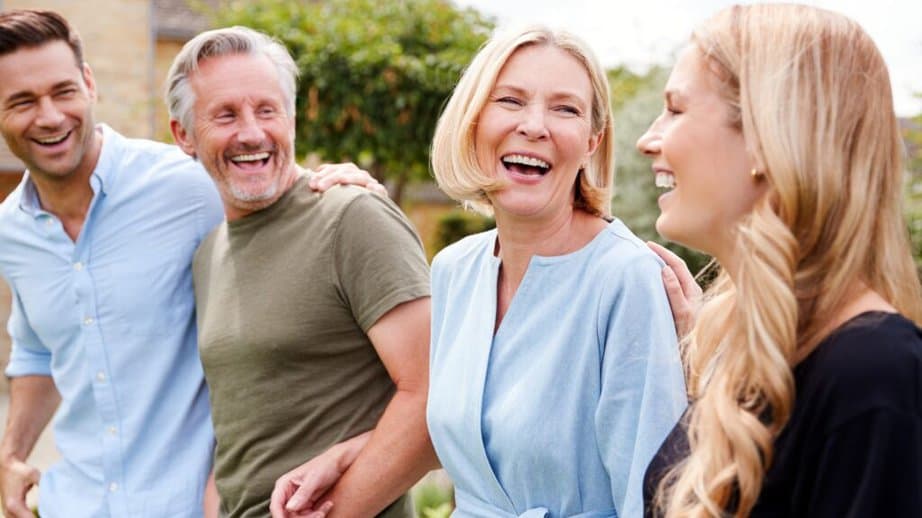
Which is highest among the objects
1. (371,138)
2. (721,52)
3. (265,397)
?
(721,52)

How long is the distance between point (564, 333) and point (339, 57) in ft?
29.2

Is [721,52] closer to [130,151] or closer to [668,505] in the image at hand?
[668,505]

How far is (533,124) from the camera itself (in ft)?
7.86

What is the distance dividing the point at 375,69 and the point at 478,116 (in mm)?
8584

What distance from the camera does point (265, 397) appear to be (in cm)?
287

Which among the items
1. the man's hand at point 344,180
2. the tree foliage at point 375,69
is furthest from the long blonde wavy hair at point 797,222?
the tree foliage at point 375,69

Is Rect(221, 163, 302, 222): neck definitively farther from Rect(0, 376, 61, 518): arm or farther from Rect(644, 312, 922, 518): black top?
Rect(644, 312, 922, 518): black top

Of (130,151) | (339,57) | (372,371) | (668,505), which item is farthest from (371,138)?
(668,505)

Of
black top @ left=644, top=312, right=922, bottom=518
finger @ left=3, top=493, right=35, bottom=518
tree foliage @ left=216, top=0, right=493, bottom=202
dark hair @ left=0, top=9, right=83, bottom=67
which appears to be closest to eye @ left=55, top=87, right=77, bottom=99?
dark hair @ left=0, top=9, right=83, bottom=67

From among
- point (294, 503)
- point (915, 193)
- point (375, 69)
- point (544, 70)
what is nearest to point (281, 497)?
point (294, 503)

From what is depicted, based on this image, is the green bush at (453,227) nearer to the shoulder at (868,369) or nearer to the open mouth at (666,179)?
the open mouth at (666,179)

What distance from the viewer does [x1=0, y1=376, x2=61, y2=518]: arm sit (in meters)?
3.63

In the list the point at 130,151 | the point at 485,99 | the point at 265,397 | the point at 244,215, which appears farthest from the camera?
the point at 130,151

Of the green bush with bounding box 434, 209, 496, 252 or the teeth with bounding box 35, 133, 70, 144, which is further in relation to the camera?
the green bush with bounding box 434, 209, 496, 252
